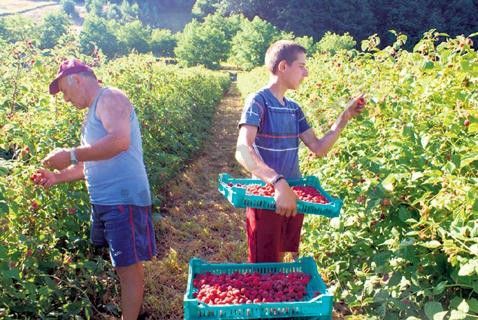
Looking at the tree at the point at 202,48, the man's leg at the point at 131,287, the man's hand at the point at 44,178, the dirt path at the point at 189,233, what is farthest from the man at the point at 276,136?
the tree at the point at 202,48

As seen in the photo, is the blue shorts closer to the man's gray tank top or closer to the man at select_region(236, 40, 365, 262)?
the man's gray tank top

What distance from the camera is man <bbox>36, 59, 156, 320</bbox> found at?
2578 millimetres

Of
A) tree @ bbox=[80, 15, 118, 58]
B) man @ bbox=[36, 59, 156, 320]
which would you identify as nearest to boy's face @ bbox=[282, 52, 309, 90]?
man @ bbox=[36, 59, 156, 320]

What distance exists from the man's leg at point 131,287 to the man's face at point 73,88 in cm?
109

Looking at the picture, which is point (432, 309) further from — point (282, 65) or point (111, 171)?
point (111, 171)

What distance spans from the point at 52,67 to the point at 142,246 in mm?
3090

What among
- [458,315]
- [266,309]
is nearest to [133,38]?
[266,309]

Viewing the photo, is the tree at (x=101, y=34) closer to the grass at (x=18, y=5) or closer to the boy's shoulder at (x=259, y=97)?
the grass at (x=18, y=5)

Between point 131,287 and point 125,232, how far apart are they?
397 millimetres

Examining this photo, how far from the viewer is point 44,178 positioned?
8.50ft

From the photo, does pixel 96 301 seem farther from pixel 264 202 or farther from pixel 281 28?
pixel 281 28

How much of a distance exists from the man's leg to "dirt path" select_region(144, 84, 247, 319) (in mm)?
585

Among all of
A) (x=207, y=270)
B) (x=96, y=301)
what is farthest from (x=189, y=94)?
(x=207, y=270)

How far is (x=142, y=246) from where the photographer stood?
283 cm
